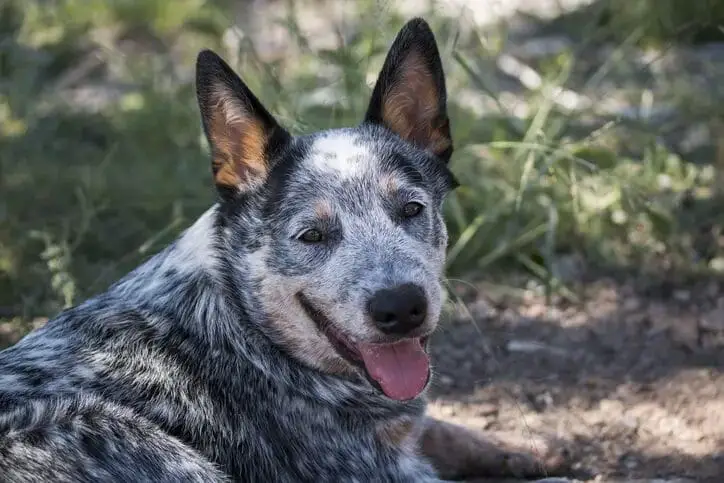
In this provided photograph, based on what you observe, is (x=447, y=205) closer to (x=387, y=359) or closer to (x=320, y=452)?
(x=387, y=359)

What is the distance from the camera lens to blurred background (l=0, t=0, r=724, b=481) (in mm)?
4781

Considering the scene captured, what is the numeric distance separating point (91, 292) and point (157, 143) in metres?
2.70

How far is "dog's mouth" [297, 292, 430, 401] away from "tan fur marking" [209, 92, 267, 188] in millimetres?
518

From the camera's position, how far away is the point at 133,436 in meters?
3.33

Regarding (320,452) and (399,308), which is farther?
(320,452)

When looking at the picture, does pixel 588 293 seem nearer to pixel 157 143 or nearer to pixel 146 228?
pixel 146 228

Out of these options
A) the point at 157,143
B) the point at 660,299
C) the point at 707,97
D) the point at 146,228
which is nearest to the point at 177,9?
the point at 157,143

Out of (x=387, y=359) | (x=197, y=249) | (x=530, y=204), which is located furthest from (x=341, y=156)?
(x=530, y=204)

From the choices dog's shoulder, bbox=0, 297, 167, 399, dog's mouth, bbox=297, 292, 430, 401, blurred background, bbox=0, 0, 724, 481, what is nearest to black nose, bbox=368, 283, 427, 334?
dog's mouth, bbox=297, 292, 430, 401

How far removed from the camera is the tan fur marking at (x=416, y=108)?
12.9 feet

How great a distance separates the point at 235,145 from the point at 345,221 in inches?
19.0

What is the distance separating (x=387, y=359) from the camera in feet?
11.7

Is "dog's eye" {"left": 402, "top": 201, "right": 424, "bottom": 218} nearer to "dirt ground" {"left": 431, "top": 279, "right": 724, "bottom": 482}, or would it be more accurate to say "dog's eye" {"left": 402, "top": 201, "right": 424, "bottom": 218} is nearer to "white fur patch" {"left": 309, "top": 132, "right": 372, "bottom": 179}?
"white fur patch" {"left": 309, "top": 132, "right": 372, "bottom": 179}

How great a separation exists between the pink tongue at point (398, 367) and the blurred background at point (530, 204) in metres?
0.87
